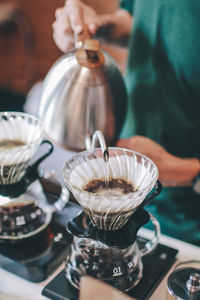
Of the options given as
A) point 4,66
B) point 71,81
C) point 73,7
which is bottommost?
point 4,66

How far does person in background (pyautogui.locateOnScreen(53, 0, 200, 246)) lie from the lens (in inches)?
36.7

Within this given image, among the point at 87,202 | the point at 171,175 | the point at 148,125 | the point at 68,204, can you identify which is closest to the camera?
the point at 87,202

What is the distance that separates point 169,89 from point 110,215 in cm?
58

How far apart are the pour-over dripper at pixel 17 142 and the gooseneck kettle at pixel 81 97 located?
0.22 feet

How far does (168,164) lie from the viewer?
0.93 meters

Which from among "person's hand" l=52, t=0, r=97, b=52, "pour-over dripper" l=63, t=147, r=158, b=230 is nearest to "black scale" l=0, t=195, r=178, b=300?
"pour-over dripper" l=63, t=147, r=158, b=230

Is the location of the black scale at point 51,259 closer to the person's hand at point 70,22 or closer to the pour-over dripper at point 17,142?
the pour-over dripper at point 17,142

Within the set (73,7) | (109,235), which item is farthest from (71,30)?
(109,235)

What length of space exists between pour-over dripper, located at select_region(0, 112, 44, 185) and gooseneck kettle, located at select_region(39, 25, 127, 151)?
0.22 feet

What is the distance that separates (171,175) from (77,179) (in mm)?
393

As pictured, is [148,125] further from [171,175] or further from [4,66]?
[4,66]

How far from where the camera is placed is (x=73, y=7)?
83cm

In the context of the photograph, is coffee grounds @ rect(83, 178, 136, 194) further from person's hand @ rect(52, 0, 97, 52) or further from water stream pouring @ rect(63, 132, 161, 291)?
person's hand @ rect(52, 0, 97, 52)

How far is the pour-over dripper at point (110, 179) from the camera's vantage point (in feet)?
1.75
